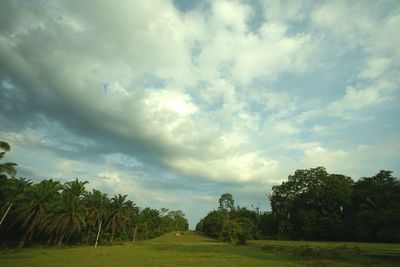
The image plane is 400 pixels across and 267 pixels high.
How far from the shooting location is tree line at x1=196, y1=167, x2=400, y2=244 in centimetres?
5988

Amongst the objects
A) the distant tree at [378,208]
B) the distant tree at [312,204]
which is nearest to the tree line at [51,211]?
the distant tree at [312,204]

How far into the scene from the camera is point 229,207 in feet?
390

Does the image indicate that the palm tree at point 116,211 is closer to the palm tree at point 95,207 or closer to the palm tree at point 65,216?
the palm tree at point 95,207

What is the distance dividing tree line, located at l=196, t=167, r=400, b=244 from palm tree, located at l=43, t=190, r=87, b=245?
41.7 meters

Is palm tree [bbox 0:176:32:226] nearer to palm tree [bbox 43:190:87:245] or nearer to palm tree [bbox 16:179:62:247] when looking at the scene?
palm tree [bbox 16:179:62:247]

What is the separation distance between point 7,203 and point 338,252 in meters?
56.7

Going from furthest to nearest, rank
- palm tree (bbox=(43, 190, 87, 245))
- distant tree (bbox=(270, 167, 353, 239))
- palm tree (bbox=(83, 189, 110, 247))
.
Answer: distant tree (bbox=(270, 167, 353, 239))
palm tree (bbox=(83, 189, 110, 247))
palm tree (bbox=(43, 190, 87, 245))

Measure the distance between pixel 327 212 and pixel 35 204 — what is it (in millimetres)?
70984

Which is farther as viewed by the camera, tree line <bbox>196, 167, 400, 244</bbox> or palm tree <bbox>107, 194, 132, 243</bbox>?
palm tree <bbox>107, 194, 132, 243</bbox>

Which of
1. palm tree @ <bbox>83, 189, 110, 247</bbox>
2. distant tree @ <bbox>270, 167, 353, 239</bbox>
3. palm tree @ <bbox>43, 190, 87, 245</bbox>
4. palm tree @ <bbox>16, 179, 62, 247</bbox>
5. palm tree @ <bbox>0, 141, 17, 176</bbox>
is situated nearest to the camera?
palm tree @ <bbox>0, 141, 17, 176</bbox>

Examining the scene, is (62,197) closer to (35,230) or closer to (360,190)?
(35,230)

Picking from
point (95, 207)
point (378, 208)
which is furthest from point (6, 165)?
point (378, 208)

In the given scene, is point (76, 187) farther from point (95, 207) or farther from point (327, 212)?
point (327, 212)

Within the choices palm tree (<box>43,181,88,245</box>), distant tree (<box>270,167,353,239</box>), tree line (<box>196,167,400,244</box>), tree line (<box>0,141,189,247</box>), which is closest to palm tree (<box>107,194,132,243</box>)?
tree line (<box>0,141,189,247</box>)
